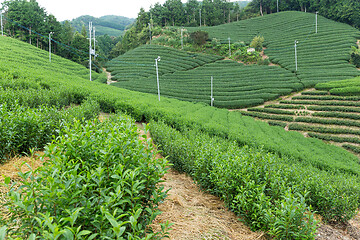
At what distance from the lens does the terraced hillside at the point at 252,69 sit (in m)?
30.3

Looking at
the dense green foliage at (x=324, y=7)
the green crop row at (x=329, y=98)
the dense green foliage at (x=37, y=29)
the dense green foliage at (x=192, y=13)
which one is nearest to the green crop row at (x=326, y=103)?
the green crop row at (x=329, y=98)

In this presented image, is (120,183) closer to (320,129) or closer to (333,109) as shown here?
(320,129)

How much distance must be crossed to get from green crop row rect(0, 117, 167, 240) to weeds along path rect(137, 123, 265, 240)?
0.45 metres

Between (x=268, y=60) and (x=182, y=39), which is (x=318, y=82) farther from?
(x=182, y=39)

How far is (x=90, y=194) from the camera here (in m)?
2.25

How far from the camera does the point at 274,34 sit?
58.7 metres

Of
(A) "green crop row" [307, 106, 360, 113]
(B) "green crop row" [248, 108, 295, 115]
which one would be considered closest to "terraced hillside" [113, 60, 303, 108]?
(B) "green crop row" [248, 108, 295, 115]

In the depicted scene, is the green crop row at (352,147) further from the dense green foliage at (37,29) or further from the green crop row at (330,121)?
the dense green foliage at (37,29)

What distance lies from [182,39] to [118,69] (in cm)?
2218

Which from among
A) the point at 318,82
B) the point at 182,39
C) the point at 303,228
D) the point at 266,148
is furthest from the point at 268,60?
the point at 303,228

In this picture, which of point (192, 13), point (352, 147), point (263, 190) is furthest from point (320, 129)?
point (192, 13)

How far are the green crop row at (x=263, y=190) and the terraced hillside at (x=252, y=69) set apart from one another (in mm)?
24221

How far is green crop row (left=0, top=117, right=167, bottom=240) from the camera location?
1810mm

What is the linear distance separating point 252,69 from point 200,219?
40160 millimetres
